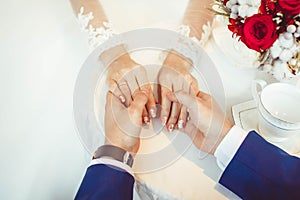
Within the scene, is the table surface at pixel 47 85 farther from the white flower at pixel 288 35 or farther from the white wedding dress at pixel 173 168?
the white flower at pixel 288 35

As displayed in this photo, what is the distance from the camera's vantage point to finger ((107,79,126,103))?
0.87 metres

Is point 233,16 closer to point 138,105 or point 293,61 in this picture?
point 293,61

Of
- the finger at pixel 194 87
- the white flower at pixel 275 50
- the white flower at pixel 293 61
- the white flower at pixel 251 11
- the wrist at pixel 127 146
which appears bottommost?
the wrist at pixel 127 146

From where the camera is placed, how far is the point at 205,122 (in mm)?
788

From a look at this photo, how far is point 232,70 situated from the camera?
92cm

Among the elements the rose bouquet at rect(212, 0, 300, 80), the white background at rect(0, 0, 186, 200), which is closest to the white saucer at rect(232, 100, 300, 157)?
the rose bouquet at rect(212, 0, 300, 80)

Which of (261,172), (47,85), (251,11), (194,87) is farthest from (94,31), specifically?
(261,172)

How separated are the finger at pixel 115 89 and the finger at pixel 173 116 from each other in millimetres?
114

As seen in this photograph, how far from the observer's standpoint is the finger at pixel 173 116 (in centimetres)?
83

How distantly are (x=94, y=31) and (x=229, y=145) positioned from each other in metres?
0.46

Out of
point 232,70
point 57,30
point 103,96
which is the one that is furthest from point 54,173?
point 232,70

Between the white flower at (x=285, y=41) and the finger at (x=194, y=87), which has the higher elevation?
the white flower at (x=285, y=41)

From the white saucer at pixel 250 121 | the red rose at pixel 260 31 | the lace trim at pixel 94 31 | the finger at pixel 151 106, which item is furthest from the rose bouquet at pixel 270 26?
the lace trim at pixel 94 31

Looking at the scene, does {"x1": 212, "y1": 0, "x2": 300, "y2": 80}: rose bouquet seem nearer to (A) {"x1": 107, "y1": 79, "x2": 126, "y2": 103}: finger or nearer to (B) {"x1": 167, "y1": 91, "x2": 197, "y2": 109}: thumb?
(B) {"x1": 167, "y1": 91, "x2": 197, "y2": 109}: thumb
